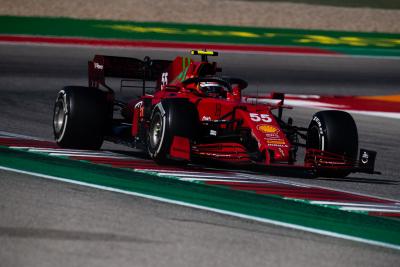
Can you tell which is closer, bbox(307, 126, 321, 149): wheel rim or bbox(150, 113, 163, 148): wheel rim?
bbox(150, 113, 163, 148): wheel rim

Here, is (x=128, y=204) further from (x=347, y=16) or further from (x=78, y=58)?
(x=347, y=16)

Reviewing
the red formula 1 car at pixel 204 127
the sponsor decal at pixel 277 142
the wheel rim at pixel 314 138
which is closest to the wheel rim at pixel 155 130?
the red formula 1 car at pixel 204 127

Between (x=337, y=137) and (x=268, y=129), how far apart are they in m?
0.90

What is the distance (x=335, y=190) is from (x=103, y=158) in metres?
2.96

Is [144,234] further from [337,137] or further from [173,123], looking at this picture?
[337,137]

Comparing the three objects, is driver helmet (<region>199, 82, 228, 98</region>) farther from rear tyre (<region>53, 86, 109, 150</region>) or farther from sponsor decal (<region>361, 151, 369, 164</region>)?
sponsor decal (<region>361, 151, 369, 164</region>)


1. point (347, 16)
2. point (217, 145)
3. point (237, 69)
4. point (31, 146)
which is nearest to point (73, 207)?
point (217, 145)

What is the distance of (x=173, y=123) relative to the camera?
12516 millimetres

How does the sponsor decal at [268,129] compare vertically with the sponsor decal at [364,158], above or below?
above

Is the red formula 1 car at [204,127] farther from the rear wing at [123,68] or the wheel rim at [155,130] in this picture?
the rear wing at [123,68]

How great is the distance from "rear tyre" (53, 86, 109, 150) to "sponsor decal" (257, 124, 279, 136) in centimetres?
230

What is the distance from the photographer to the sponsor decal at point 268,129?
12.6 meters

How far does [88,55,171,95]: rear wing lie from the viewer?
15.2 m

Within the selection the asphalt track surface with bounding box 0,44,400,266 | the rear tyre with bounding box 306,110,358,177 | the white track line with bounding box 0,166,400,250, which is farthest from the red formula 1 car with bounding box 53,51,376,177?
the white track line with bounding box 0,166,400,250
